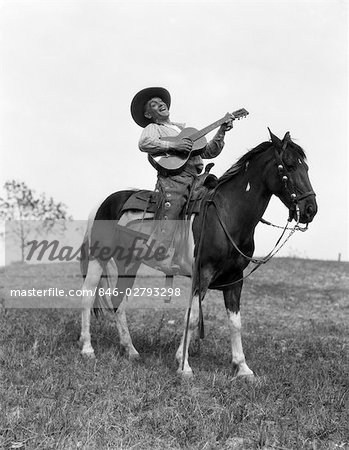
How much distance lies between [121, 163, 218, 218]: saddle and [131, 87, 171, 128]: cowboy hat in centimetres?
110

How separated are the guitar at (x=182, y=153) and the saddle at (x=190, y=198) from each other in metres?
0.30

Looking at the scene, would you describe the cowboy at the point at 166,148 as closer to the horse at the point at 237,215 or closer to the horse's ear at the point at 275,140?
the horse at the point at 237,215

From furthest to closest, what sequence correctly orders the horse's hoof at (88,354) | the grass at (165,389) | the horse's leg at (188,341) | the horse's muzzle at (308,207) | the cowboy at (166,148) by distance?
the horse's hoof at (88,354) → the cowboy at (166,148) → the horse's leg at (188,341) → the horse's muzzle at (308,207) → the grass at (165,389)

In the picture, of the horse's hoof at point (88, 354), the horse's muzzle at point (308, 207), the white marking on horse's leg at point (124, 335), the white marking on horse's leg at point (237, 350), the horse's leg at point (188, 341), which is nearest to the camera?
the horse's muzzle at point (308, 207)

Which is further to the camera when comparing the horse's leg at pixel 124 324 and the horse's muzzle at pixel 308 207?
the horse's leg at pixel 124 324

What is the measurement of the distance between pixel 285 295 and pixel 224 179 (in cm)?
947

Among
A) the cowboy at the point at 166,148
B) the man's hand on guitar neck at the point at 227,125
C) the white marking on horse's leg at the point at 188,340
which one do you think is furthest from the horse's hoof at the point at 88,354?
the man's hand on guitar neck at the point at 227,125

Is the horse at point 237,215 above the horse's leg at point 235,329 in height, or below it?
above

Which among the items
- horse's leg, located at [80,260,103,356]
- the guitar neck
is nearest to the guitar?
the guitar neck

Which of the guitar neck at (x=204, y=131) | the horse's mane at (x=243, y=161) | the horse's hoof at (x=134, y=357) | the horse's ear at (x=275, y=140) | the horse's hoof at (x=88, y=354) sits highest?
the guitar neck at (x=204, y=131)

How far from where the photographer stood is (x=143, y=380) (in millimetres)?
5879

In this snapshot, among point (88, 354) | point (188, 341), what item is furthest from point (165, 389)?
point (88, 354)

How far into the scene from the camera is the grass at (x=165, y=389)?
436 cm

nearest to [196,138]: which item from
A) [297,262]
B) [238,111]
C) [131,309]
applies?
[238,111]
